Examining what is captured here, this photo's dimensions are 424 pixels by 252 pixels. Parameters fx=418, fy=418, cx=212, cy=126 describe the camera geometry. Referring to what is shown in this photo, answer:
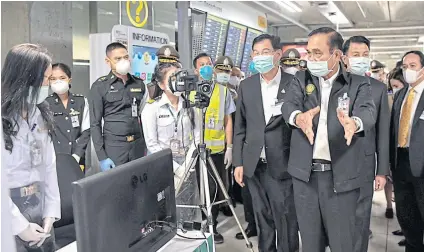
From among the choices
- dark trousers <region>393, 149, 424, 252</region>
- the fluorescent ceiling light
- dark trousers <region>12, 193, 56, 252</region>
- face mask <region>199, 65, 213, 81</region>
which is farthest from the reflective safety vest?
the fluorescent ceiling light

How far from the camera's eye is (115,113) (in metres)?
3.45

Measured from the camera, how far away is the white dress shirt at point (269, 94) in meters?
2.69

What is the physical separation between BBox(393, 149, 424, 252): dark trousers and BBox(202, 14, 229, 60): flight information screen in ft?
13.4

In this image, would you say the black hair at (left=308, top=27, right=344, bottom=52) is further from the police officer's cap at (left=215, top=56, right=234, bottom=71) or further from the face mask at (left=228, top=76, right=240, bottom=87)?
the face mask at (left=228, top=76, right=240, bottom=87)

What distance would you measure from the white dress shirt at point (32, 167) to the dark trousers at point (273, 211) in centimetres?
132

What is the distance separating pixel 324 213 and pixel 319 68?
2.52 ft

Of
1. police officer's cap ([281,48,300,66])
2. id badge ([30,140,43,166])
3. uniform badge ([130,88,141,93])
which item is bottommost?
id badge ([30,140,43,166])

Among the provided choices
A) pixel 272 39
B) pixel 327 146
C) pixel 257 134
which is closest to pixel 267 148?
pixel 257 134

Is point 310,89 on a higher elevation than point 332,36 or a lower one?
lower

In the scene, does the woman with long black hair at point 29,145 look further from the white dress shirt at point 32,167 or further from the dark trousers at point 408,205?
the dark trousers at point 408,205

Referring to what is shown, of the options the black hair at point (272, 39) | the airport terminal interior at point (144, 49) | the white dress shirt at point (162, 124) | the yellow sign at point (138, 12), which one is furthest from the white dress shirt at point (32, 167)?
the yellow sign at point (138, 12)

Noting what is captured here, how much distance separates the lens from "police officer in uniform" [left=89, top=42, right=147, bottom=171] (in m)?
3.41

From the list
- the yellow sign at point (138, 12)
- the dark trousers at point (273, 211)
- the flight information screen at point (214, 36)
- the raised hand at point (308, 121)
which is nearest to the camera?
the raised hand at point (308, 121)

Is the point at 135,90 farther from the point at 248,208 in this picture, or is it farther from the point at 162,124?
the point at 248,208
